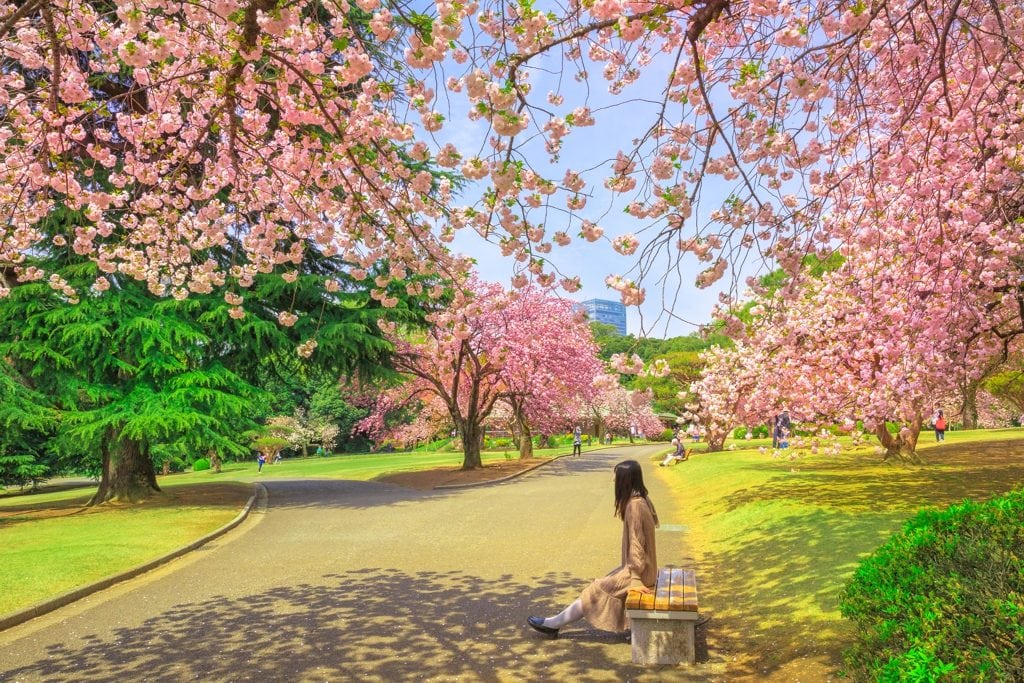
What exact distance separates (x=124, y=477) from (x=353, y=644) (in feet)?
50.3

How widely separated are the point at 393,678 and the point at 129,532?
9732 mm

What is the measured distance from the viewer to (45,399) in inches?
609

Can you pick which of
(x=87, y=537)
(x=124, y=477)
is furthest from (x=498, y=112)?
(x=124, y=477)

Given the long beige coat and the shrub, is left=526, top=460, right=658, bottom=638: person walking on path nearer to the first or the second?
the long beige coat

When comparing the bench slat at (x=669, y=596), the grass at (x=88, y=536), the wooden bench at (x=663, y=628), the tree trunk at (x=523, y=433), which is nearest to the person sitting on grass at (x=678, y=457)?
the tree trunk at (x=523, y=433)

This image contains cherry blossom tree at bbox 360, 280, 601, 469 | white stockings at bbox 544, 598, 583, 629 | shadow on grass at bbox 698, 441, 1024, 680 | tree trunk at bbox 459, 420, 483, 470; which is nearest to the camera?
shadow on grass at bbox 698, 441, 1024, 680

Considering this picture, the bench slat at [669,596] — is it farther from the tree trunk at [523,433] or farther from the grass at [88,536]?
the tree trunk at [523,433]

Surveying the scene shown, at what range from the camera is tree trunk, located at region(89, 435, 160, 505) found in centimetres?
1764

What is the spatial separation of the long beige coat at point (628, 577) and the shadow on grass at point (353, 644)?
247mm

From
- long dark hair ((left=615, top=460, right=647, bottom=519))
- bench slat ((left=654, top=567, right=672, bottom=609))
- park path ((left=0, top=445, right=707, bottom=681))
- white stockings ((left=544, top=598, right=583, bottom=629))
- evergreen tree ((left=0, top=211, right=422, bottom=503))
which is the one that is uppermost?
evergreen tree ((left=0, top=211, right=422, bottom=503))

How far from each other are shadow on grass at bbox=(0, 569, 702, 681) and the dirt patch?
14.0 meters

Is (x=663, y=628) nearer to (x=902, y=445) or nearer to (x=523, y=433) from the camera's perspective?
(x=902, y=445)

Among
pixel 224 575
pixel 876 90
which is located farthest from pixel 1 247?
pixel 876 90

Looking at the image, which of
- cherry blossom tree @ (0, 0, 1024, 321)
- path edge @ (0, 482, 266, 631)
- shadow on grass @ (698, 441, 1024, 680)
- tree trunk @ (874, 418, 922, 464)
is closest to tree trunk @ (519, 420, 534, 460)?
shadow on grass @ (698, 441, 1024, 680)
